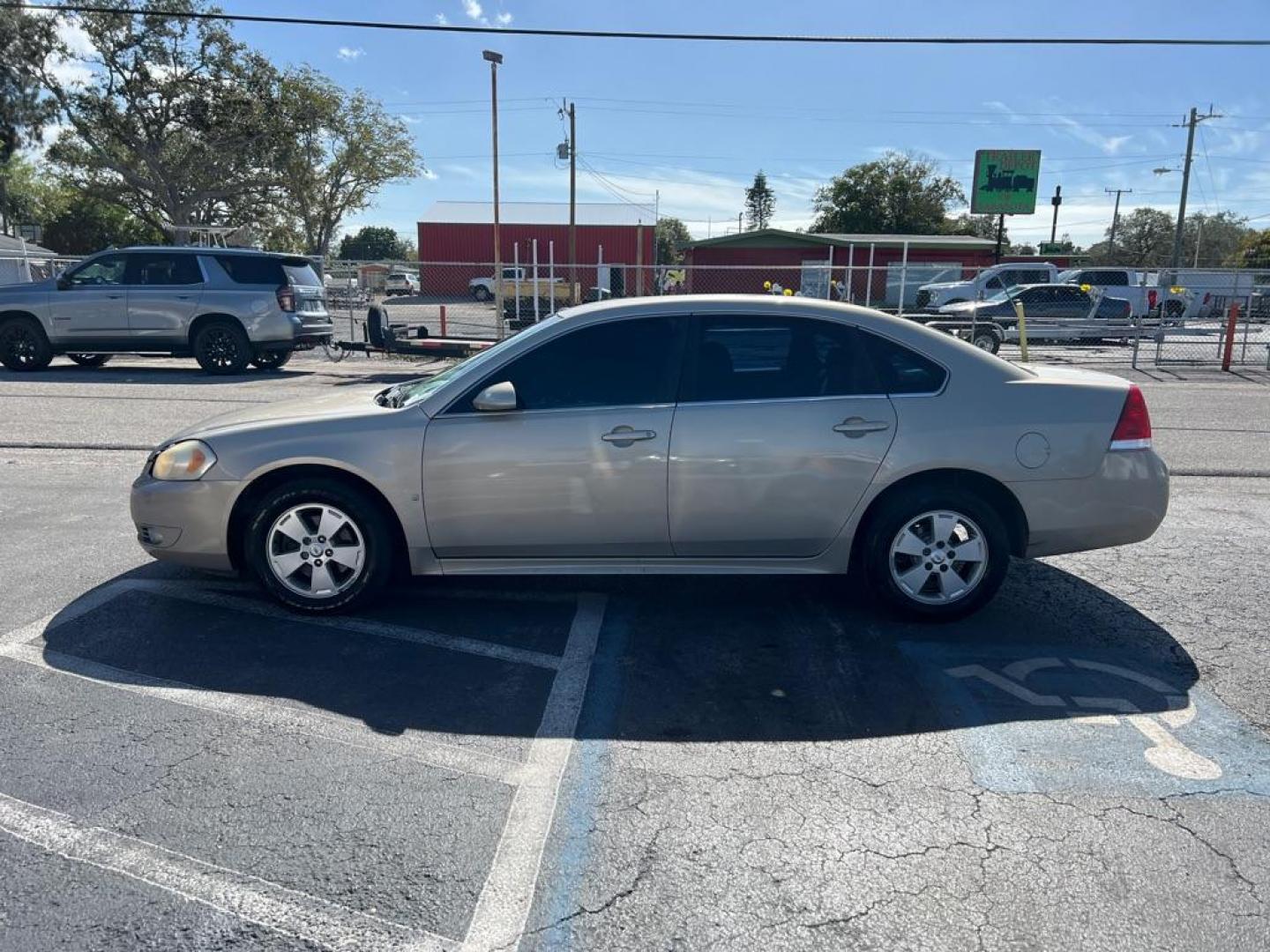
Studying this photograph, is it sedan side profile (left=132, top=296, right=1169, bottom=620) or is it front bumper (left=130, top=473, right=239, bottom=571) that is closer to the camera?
sedan side profile (left=132, top=296, right=1169, bottom=620)

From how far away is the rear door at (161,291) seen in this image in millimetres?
14383

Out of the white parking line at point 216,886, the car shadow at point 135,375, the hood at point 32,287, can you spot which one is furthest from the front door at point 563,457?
the hood at point 32,287

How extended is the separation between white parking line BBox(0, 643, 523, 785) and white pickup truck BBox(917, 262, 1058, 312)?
2785 centimetres

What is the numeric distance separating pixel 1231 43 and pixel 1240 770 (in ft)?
58.3

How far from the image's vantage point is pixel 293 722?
11.6 ft

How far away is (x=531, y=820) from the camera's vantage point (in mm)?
2932

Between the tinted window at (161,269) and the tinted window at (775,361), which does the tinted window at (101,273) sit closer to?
the tinted window at (161,269)

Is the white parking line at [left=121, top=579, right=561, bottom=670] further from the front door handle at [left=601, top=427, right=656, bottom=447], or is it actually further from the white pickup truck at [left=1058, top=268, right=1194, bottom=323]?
the white pickup truck at [left=1058, top=268, right=1194, bottom=323]

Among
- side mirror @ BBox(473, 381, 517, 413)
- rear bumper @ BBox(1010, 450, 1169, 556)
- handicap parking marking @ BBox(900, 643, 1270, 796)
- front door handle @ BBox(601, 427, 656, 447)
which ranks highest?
side mirror @ BBox(473, 381, 517, 413)

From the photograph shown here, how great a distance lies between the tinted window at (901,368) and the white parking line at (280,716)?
8.30 feet

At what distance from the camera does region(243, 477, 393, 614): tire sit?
441 cm

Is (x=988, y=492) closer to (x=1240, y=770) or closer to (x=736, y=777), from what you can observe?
(x=1240, y=770)

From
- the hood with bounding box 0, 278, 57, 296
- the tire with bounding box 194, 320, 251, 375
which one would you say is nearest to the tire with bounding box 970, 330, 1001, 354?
the tire with bounding box 194, 320, 251, 375

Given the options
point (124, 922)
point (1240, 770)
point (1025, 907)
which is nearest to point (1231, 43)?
point (1240, 770)
